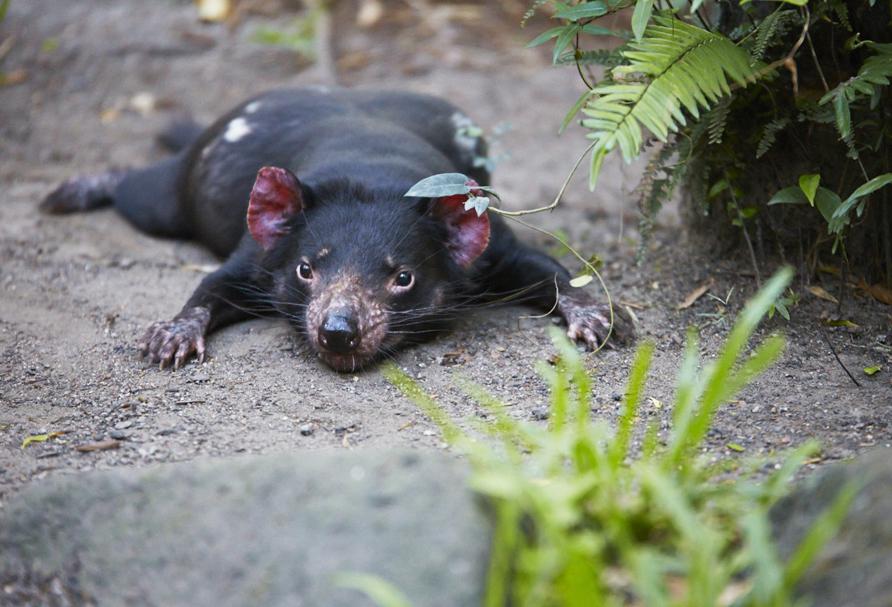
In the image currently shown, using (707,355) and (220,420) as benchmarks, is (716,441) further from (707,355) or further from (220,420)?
(220,420)

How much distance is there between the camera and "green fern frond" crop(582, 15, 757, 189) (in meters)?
3.10

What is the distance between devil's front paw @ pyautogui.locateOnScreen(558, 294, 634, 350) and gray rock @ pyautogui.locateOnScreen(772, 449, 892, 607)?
5.44 ft

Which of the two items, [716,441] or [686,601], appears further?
[716,441]

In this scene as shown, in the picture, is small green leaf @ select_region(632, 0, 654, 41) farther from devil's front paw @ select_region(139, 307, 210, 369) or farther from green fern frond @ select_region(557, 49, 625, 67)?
devil's front paw @ select_region(139, 307, 210, 369)

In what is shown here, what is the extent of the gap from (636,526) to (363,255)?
1899mm

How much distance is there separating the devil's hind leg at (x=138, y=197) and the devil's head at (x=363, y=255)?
137 cm

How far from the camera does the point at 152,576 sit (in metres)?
2.29

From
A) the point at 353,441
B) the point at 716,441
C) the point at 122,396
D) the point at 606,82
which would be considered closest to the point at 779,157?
the point at 606,82

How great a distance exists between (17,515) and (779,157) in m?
2.95

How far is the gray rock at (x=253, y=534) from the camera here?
2.09 metres

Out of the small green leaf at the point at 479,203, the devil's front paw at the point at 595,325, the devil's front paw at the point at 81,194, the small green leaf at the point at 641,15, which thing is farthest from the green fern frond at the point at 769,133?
the devil's front paw at the point at 81,194

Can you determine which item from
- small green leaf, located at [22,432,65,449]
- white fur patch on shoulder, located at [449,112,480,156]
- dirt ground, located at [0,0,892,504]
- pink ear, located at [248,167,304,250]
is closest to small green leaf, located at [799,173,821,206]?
dirt ground, located at [0,0,892,504]

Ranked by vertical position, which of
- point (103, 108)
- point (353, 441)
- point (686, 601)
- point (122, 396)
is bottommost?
point (103, 108)

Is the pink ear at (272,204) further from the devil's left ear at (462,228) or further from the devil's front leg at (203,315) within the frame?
the devil's left ear at (462,228)
